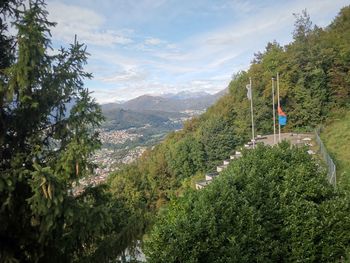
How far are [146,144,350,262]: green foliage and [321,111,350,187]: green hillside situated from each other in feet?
12.1

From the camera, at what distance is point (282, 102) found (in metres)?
41.0

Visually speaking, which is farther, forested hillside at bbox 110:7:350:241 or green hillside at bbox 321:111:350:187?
forested hillside at bbox 110:7:350:241

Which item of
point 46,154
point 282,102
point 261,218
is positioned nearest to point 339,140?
point 282,102

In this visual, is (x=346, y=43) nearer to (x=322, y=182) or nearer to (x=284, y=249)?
(x=322, y=182)

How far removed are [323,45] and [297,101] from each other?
332 inches

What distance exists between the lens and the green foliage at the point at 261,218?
8.05 meters

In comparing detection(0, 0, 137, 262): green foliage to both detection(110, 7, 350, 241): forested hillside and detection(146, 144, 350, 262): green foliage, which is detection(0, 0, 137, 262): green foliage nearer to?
detection(146, 144, 350, 262): green foliage

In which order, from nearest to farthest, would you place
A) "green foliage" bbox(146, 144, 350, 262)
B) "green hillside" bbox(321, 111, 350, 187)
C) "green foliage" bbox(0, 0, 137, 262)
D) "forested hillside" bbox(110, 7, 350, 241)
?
"green foliage" bbox(0, 0, 137, 262) < "green foliage" bbox(146, 144, 350, 262) < "green hillside" bbox(321, 111, 350, 187) < "forested hillside" bbox(110, 7, 350, 241)

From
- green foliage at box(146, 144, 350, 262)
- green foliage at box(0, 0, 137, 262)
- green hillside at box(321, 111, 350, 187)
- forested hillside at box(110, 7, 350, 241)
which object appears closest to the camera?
green foliage at box(0, 0, 137, 262)

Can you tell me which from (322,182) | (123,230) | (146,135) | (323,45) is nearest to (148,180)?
(323,45)

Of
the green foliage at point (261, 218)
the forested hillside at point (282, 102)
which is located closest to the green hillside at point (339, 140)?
the forested hillside at point (282, 102)

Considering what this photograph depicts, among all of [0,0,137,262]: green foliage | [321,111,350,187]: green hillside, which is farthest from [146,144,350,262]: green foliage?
[321,111,350,187]: green hillside

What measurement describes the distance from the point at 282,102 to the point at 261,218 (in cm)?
3433

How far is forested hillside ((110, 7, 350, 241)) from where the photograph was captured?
129 ft
